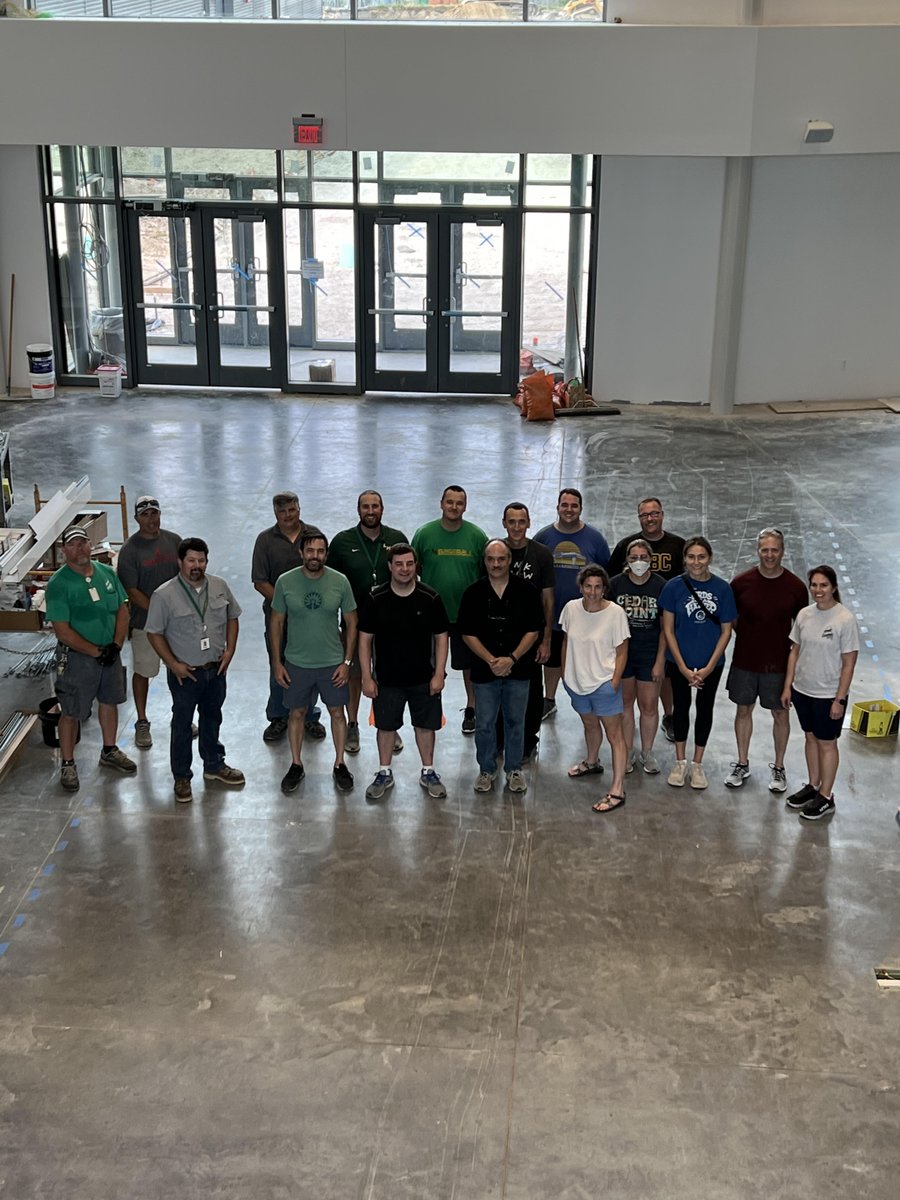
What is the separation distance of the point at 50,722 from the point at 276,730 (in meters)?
1.42

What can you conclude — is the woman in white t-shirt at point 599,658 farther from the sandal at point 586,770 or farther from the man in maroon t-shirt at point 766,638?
the man in maroon t-shirt at point 766,638

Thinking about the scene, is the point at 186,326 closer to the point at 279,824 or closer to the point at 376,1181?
the point at 279,824

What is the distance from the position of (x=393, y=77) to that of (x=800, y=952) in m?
11.8

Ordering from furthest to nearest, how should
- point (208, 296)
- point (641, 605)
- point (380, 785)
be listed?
1. point (208, 296)
2. point (380, 785)
3. point (641, 605)

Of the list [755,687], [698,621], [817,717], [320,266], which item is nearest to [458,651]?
[698,621]

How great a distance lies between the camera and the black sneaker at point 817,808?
7852mm

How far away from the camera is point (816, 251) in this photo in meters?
17.3

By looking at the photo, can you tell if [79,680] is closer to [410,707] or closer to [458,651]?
[410,707]

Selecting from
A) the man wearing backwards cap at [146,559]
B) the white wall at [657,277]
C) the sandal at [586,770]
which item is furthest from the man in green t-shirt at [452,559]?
the white wall at [657,277]

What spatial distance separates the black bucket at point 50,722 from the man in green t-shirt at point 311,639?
145cm

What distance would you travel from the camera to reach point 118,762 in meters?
8.33

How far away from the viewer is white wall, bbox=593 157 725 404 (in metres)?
17.1

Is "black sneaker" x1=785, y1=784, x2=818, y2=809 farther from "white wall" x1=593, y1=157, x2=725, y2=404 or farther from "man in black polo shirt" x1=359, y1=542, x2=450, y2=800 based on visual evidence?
"white wall" x1=593, y1=157, x2=725, y2=404

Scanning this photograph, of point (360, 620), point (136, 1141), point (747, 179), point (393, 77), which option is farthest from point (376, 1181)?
point (747, 179)
